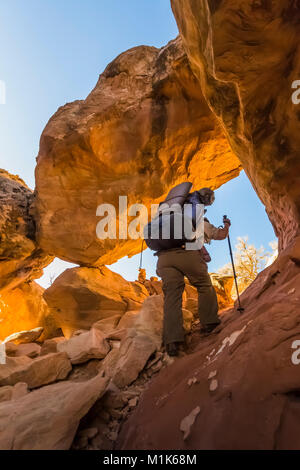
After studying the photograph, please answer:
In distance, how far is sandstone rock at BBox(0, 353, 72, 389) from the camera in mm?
3342

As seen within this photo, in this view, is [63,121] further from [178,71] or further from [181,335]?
[181,335]

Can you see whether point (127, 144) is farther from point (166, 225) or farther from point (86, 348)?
point (86, 348)

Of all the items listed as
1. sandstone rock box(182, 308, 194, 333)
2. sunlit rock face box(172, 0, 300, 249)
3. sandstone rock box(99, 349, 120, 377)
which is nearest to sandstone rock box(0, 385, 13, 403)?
sandstone rock box(99, 349, 120, 377)

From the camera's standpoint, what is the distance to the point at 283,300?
6.94 feet

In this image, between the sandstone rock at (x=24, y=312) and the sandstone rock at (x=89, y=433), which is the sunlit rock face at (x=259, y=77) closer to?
the sandstone rock at (x=89, y=433)

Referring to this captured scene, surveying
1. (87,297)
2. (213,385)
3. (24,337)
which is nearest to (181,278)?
(213,385)

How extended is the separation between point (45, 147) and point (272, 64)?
613 cm

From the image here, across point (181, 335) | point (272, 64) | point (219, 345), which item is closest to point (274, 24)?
point (272, 64)

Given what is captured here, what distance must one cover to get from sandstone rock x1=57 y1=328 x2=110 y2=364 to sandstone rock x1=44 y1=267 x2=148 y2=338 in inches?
151

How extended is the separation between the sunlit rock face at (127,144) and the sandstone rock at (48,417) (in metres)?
5.95

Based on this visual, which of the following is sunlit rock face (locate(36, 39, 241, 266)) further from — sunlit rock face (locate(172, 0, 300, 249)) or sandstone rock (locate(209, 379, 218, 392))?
sandstone rock (locate(209, 379, 218, 392))

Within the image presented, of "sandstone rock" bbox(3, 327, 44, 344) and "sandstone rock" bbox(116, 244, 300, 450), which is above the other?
"sandstone rock" bbox(116, 244, 300, 450)

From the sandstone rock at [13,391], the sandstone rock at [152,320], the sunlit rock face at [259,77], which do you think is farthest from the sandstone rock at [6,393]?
the sunlit rock face at [259,77]

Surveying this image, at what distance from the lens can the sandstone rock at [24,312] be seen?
1202 centimetres
